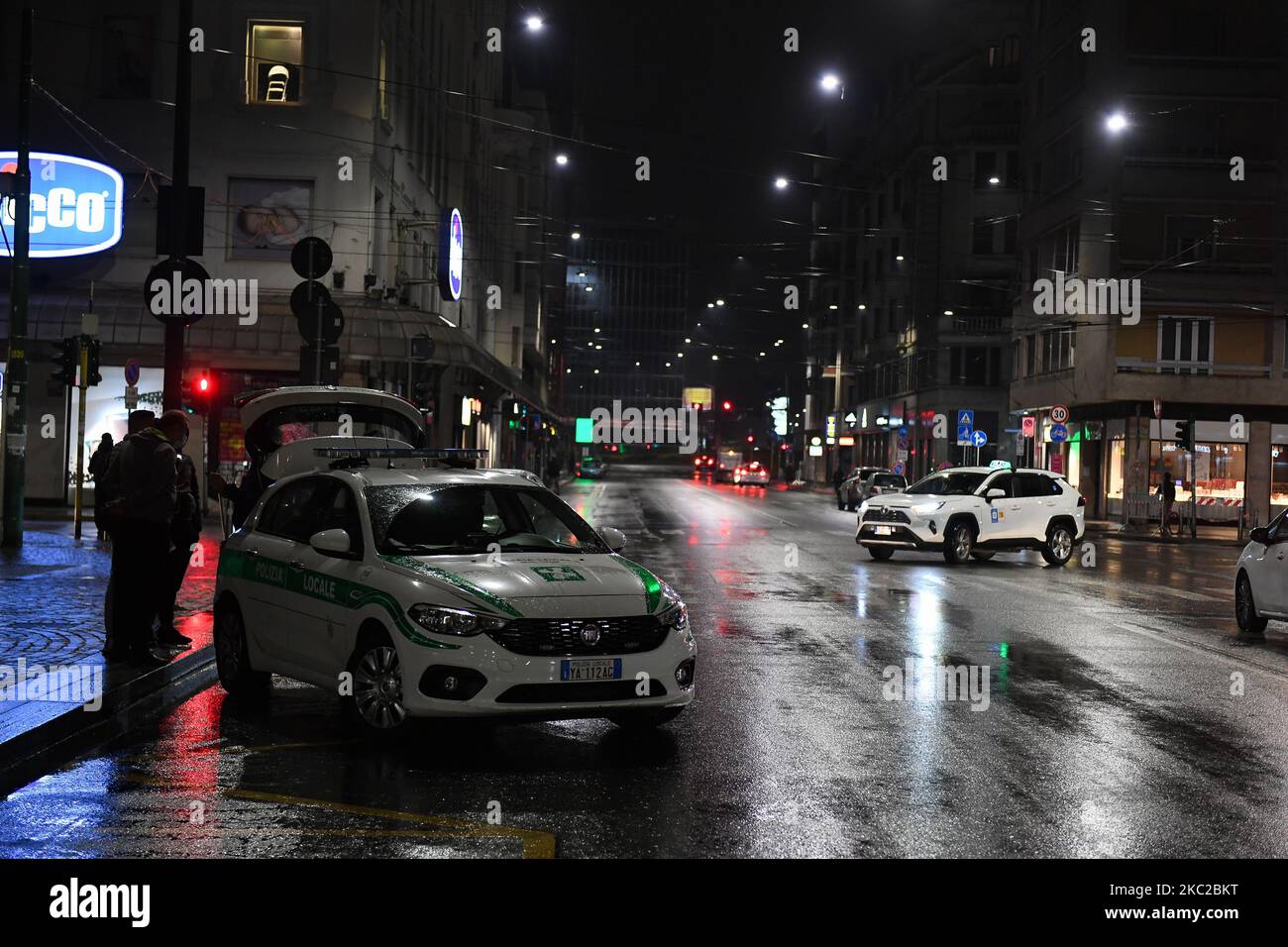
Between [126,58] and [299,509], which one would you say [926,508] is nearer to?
[299,509]

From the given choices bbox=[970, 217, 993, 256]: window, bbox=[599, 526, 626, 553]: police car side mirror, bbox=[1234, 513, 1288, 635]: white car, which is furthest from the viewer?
bbox=[970, 217, 993, 256]: window

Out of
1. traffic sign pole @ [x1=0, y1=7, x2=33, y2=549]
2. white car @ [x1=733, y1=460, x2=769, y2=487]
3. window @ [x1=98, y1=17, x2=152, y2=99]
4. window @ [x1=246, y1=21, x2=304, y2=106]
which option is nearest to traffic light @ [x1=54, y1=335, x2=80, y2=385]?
traffic sign pole @ [x1=0, y1=7, x2=33, y2=549]

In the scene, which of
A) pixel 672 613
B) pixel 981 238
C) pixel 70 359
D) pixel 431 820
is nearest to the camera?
pixel 431 820

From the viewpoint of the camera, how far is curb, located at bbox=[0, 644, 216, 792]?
8133 millimetres

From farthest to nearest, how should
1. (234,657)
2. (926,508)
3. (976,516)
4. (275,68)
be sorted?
(275,68) < (976,516) < (926,508) < (234,657)

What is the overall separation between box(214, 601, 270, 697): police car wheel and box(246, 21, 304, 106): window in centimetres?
2789

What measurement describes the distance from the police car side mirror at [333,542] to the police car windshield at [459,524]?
0.21 meters

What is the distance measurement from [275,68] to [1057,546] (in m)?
21.6

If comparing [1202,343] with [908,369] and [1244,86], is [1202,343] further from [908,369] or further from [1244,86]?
[908,369]

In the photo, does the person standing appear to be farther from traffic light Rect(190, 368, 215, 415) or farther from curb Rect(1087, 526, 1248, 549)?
traffic light Rect(190, 368, 215, 415)

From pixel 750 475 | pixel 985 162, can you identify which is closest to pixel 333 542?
pixel 985 162

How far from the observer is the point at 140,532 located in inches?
448

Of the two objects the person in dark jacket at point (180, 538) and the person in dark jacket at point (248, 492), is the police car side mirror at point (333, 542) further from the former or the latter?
the person in dark jacket at point (248, 492)
